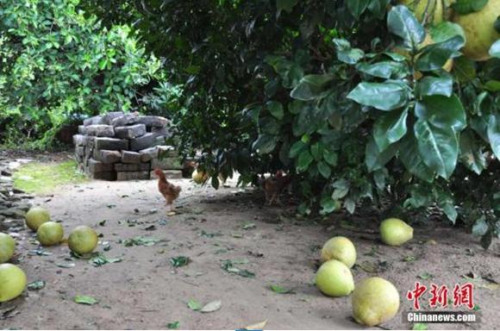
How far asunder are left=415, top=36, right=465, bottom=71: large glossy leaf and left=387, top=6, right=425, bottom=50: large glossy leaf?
0.03 metres

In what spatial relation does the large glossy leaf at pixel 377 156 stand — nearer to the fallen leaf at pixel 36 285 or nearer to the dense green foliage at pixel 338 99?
the dense green foliage at pixel 338 99

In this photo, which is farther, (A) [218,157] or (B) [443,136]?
(A) [218,157]

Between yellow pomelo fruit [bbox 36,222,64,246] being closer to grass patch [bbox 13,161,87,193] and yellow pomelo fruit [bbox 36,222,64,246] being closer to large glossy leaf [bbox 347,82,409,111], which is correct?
large glossy leaf [bbox 347,82,409,111]

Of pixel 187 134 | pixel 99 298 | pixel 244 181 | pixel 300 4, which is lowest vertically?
pixel 99 298

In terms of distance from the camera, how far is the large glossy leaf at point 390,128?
930 millimetres

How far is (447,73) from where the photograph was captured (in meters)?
1.00

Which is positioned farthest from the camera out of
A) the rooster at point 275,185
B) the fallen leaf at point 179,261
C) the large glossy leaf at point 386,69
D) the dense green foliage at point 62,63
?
the dense green foliage at point 62,63

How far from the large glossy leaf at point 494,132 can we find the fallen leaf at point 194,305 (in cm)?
155

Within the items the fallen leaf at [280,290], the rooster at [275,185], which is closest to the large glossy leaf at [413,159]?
the fallen leaf at [280,290]

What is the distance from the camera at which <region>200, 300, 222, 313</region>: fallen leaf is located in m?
2.22

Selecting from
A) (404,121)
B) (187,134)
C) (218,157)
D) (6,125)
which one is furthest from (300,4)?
(6,125)

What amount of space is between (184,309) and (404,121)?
159 centimetres

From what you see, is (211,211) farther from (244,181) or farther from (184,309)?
(184,309)

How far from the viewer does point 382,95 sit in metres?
0.95
